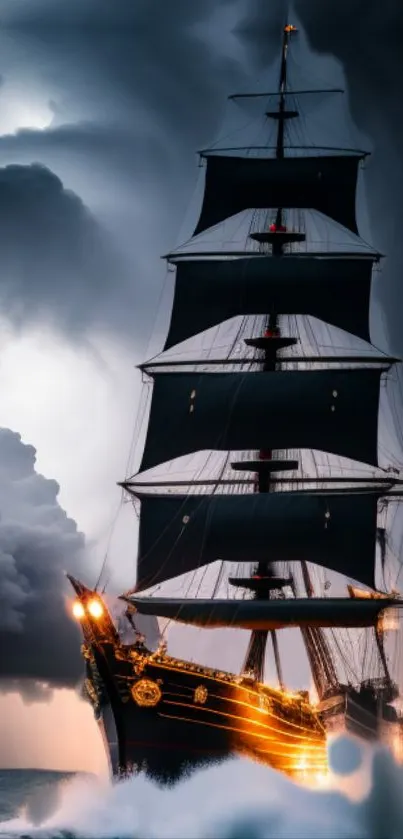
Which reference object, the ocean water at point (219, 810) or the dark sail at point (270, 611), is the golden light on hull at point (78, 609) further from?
the dark sail at point (270, 611)

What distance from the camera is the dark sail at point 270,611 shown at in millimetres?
31688

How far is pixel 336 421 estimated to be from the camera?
33469 mm

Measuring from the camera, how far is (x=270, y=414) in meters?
33.4

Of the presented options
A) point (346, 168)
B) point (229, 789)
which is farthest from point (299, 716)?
point (346, 168)

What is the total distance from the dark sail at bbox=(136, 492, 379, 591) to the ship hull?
245 inches

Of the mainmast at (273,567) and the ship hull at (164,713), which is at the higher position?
the mainmast at (273,567)

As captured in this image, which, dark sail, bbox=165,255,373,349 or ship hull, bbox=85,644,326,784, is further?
dark sail, bbox=165,255,373,349

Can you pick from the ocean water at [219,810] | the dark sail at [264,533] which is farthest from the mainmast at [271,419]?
the ocean water at [219,810]

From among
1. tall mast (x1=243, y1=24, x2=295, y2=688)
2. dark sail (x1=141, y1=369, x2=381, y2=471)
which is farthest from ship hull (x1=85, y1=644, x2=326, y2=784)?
dark sail (x1=141, y1=369, x2=381, y2=471)

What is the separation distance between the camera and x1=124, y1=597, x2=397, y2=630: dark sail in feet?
104

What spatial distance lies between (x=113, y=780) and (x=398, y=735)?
1483 centimetres

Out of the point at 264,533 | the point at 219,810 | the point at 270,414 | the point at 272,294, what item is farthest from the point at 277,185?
the point at 219,810

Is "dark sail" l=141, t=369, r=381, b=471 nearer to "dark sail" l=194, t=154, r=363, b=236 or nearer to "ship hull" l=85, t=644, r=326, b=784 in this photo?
"dark sail" l=194, t=154, r=363, b=236

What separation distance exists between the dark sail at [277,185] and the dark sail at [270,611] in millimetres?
9964
